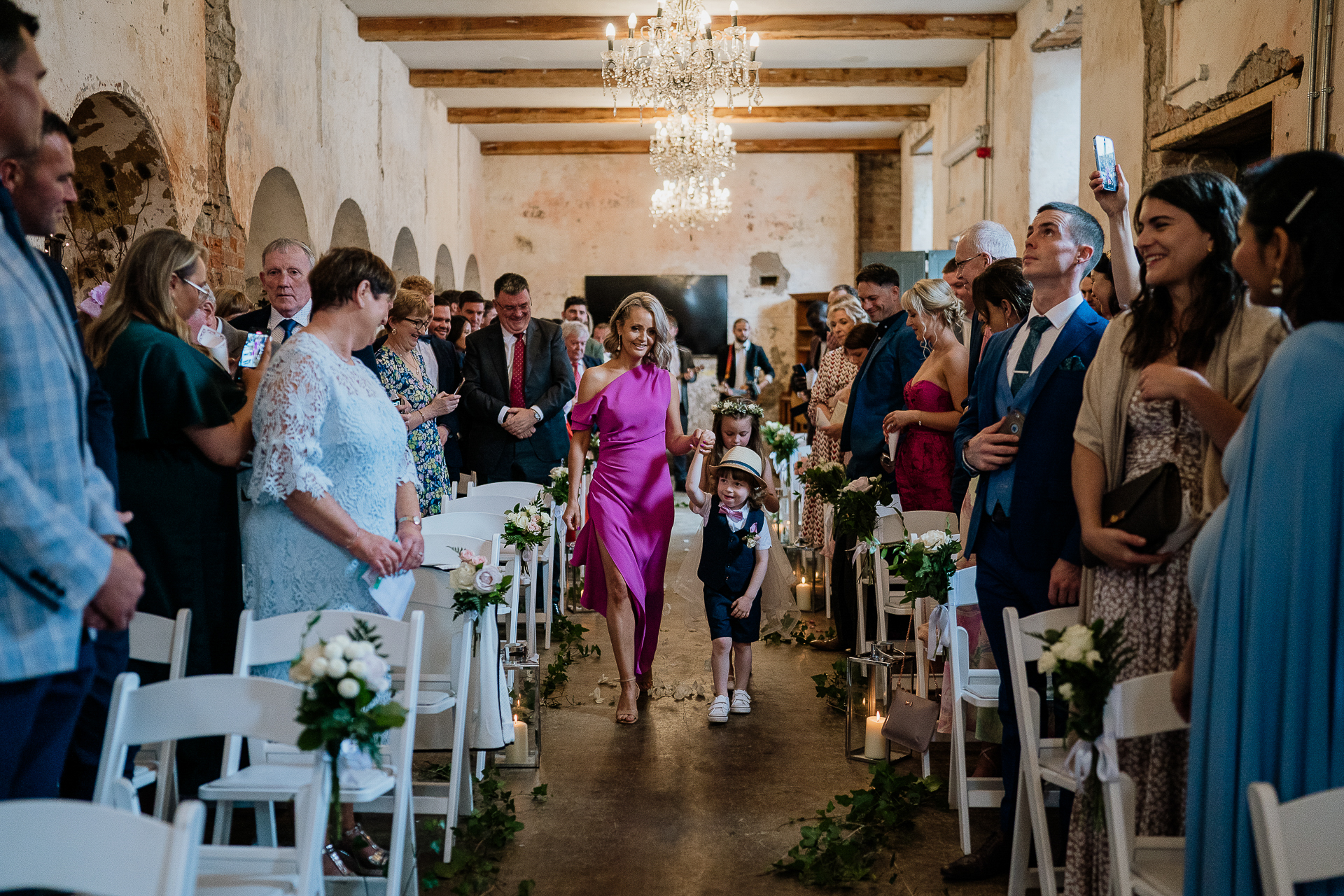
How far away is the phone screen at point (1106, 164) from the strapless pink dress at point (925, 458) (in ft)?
5.62

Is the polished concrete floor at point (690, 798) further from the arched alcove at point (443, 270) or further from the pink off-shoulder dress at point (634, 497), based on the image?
the arched alcove at point (443, 270)

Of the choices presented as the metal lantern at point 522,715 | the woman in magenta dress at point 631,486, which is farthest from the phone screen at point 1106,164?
the metal lantern at point 522,715

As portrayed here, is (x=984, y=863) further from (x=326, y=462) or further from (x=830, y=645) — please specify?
(x=830, y=645)

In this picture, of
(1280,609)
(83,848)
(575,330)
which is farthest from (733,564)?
(575,330)

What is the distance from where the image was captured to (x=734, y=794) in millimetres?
3857

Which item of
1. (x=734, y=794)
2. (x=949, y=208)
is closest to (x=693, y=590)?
(x=734, y=794)

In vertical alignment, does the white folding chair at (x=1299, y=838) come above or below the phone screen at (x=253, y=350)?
below

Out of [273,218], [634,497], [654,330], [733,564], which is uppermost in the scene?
[273,218]

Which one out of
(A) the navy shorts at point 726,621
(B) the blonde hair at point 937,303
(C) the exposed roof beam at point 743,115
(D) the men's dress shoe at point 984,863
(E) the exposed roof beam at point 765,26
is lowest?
(D) the men's dress shoe at point 984,863

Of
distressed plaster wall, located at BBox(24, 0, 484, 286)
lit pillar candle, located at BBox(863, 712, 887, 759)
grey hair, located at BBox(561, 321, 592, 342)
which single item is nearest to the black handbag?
lit pillar candle, located at BBox(863, 712, 887, 759)

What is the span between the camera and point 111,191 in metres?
6.38


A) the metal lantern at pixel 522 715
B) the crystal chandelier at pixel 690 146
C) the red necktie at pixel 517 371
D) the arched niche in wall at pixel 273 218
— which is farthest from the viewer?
the crystal chandelier at pixel 690 146

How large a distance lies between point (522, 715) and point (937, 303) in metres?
2.51

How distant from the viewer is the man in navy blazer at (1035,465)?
2.92 meters
